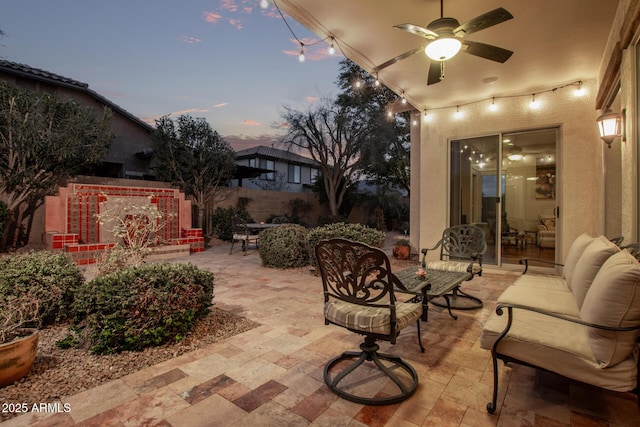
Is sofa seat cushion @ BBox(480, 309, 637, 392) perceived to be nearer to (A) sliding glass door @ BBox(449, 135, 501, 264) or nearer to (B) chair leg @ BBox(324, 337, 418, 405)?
(B) chair leg @ BBox(324, 337, 418, 405)

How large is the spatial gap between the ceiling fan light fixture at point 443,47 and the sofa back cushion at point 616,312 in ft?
7.80

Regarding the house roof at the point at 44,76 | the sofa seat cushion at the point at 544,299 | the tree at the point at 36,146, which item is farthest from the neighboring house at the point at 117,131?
the sofa seat cushion at the point at 544,299

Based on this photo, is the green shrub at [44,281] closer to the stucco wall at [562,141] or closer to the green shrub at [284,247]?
the green shrub at [284,247]

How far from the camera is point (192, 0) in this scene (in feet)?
30.1

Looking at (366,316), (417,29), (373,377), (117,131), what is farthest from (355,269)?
(117,131)

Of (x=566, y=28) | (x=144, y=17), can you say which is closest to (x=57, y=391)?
(x=566, y=28)

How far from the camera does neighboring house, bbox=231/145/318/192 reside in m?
16.1

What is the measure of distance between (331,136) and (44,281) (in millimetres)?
10232

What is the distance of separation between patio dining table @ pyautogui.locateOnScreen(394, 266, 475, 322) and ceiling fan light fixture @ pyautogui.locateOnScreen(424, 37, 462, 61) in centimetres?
225

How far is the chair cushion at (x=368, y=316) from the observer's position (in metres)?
1.85

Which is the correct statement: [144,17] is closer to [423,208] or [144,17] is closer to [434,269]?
[423,208]

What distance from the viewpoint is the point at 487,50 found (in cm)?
318

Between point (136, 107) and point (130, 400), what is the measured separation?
17465 millimetres

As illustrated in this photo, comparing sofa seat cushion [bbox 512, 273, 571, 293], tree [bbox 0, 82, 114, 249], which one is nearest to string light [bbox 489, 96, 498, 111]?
sofa seat cushion [bbox 512, 273, 571, 293]
